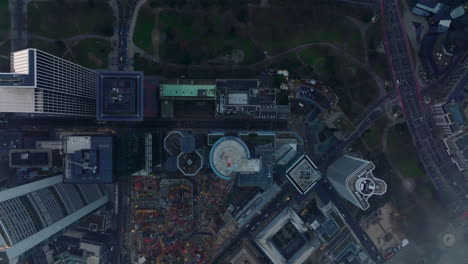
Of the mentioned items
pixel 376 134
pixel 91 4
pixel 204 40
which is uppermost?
pixel 91 4

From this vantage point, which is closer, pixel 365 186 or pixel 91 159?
pixel 91 159

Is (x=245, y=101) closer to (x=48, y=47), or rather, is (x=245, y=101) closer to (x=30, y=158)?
(x=30, y=158)

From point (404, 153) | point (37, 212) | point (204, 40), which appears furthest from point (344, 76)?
point (37, 212)

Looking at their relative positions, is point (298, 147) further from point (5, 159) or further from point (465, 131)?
point (5, 159)

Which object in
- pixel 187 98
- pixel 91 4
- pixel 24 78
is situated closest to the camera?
pixel 24 78

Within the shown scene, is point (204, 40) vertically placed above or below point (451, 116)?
above

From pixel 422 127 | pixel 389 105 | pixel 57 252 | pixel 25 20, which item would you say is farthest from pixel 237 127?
pixel 25 20
